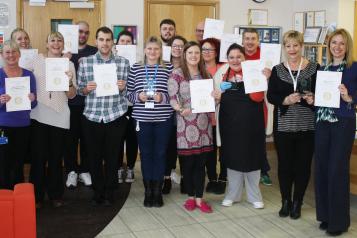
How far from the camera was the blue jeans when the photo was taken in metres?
3.91

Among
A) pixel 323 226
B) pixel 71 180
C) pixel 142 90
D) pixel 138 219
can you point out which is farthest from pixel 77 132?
pixel 323 226

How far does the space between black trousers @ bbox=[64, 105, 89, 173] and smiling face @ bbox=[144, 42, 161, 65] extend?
1013mm

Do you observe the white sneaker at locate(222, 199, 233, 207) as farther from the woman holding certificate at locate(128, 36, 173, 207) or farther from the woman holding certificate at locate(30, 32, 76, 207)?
the woman holding certificate at locate(30, 32, 76, 207)

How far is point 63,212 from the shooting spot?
394 cm

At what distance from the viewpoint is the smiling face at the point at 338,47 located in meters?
3.23

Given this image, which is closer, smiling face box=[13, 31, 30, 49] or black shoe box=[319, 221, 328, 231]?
black shoe box=[319, 221, 328, 231]

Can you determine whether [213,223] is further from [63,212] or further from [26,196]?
[26,196]

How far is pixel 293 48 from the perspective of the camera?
3.50 m

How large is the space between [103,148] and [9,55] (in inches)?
43.6

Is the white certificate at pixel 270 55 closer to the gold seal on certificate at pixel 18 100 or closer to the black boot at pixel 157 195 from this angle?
the black boot at pixel 157 195

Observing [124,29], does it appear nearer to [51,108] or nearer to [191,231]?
[51,108]

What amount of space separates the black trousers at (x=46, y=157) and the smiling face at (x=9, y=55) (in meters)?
0.53

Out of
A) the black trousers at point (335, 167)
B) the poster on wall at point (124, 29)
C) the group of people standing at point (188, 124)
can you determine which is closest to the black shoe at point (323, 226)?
the group of people standing at point (188, 124)

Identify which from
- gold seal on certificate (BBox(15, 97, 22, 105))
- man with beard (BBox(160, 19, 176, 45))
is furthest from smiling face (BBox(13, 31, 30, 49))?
man with beard (BBox(160, 19, 176, 45))
